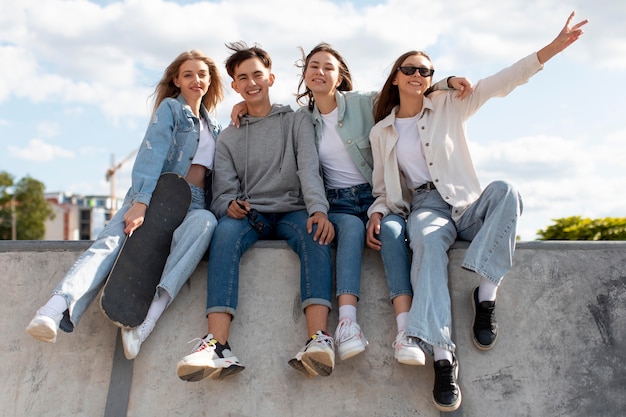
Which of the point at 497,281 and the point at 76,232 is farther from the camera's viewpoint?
the point at 76,232

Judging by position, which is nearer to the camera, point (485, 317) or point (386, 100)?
point (485, 317)

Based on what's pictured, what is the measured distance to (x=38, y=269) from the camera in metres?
4.20

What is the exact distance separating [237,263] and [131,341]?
2.48 feet

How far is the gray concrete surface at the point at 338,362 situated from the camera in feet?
12.1

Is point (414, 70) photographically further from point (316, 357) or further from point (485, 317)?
point (316, 357)

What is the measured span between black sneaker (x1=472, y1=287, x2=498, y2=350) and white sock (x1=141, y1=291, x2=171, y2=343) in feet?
6.12

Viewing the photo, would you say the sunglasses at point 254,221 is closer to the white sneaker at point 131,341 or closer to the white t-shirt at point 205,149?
the white t-shirt at point 205,149

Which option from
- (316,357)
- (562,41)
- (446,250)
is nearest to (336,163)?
(446,250)

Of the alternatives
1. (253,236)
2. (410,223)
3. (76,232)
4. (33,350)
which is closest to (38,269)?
(33,350)

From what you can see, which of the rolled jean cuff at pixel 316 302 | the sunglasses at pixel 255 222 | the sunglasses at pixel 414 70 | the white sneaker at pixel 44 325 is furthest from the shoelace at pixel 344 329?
the sunglasses at pixel 414 70

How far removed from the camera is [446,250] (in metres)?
3.84

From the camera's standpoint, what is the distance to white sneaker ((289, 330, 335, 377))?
3.47m

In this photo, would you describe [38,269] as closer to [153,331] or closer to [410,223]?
[153,331]

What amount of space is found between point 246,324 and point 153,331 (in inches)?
22.3
